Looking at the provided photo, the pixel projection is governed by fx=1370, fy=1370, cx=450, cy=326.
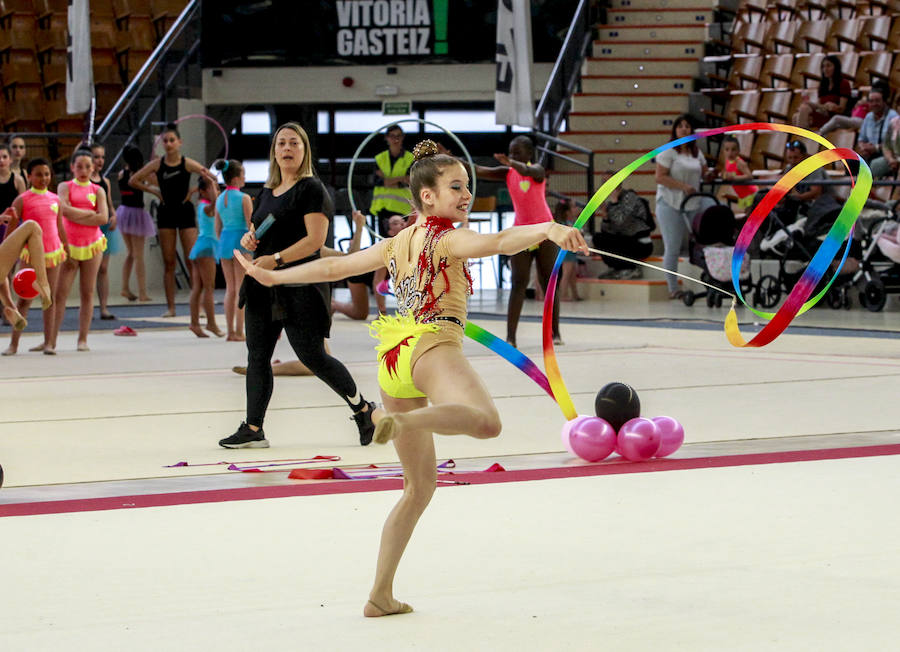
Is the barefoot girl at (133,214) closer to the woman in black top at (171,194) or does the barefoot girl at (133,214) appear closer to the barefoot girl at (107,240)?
the barefoot girl at (107,240)

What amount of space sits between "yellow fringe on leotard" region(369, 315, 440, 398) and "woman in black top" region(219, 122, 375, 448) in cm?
263

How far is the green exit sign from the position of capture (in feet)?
72.3

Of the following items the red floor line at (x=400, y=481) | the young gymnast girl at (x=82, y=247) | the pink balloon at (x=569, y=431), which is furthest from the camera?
the young gymnast girl at (x=82, y=247)

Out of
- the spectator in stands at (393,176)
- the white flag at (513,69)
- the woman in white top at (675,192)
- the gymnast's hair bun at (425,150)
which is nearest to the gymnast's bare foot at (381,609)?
the gymnast's hair bun at (425,150)

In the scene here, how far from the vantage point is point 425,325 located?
374 cm

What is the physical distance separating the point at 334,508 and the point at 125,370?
17.5 feet

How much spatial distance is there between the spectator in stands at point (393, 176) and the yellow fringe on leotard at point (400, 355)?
10.8m

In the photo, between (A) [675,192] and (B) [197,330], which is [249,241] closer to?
(B) [197,330]

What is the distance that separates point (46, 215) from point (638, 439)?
6359mm

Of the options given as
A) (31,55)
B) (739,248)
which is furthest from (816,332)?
(31,55)

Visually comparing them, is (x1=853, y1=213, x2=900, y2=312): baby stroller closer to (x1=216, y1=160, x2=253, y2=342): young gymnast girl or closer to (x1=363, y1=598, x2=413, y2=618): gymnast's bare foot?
(x1=216, y1=160, x2=253, y2=342): young gymnast girl

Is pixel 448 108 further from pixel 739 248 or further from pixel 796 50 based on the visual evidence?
pixel 739 248

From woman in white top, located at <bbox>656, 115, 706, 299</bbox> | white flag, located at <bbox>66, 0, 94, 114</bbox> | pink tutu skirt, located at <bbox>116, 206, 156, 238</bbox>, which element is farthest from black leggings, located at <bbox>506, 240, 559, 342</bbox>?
white flag, located at <bbox>66, 0, 94, 114</bbox>

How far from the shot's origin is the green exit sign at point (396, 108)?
22047mm
